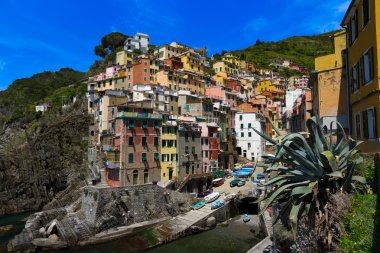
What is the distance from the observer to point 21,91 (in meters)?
108

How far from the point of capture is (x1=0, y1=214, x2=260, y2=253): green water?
32.6 metres

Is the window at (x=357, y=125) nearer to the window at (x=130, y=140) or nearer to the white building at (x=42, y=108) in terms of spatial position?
the window at (x=130, y=140)

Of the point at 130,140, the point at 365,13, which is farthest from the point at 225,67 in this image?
the point at 365,13

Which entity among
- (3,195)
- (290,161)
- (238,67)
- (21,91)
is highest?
(238,67)

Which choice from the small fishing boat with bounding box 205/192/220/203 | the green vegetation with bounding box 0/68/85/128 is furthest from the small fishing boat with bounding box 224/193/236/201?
the green vegetation with bounding box 0/68/85/128

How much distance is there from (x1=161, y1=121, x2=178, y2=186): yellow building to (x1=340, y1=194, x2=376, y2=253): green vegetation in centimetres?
4139

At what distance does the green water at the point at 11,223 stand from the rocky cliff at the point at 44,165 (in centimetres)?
335

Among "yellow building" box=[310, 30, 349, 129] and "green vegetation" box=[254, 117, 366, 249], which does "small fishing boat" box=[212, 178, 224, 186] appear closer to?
"yellow building" box=[310, 30, 349, 129]

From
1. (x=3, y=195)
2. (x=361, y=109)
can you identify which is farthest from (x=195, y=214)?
(x=3, y=195)

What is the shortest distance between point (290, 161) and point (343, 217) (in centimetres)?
282

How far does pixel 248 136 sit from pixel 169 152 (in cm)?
2781

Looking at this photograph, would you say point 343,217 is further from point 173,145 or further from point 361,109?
point 173,145

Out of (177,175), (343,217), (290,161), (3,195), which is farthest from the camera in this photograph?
(3,195)

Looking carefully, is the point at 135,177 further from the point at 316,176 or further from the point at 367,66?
the point at 367,66
